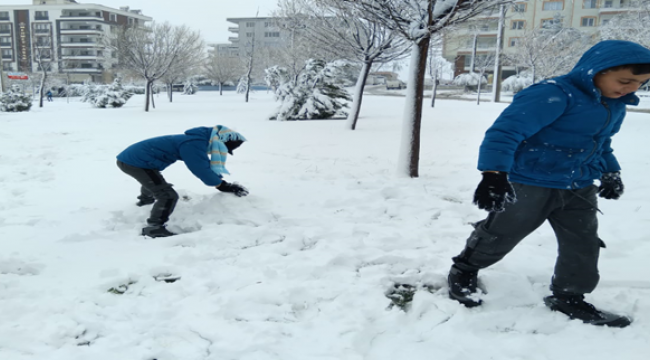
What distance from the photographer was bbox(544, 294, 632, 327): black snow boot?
2.54m

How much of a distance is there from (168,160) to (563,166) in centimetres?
326

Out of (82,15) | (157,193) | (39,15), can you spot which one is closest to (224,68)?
(82,15)

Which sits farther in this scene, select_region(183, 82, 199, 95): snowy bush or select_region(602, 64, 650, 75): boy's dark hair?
select_region(183, 82, 199, 95): snowy bush

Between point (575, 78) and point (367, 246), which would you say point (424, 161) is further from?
point (575, 78)

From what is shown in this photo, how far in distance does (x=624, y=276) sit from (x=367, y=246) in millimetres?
1858

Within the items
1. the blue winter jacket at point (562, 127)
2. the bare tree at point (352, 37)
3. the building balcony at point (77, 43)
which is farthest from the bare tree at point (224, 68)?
the blue winter jacket at point (562, 127)

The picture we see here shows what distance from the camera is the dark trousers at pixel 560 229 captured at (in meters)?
2.47

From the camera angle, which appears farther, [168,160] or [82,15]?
[82,15]

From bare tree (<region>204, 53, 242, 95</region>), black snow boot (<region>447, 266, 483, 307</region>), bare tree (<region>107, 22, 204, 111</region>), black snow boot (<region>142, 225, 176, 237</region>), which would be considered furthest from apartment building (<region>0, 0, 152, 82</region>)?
black snow boot (<region>447, 266, 483, 307</region>)

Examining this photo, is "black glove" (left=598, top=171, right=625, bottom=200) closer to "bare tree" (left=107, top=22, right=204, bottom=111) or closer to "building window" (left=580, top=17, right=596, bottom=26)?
"bare tree" (left=107, top=22, right=204, bottom=111)

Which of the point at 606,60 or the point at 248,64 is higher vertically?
the point at 248,64

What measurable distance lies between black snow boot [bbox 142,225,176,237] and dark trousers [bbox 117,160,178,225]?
43 mm

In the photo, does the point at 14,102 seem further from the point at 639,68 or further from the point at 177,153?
the point at 639,68

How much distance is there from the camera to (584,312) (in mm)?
2594
